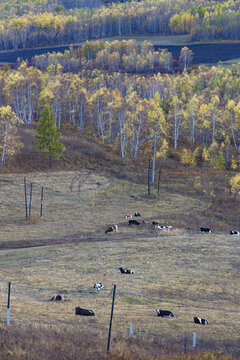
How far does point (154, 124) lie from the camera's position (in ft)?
284

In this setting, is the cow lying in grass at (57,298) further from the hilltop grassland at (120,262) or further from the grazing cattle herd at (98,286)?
the grazing cattle herd at (98,286)

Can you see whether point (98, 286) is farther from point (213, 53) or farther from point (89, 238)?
point (213, 53)

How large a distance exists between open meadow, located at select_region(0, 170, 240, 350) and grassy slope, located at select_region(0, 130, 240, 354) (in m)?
0.07

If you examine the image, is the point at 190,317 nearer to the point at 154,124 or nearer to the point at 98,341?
the point at 98,341

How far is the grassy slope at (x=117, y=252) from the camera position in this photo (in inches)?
899

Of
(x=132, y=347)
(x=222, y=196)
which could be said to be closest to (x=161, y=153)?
(x=222, y=196)

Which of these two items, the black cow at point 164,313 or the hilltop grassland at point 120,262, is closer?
the hilltop grassland at point 120,262

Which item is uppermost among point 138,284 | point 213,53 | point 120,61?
point 213,53

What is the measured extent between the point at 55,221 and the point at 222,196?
92.8ft

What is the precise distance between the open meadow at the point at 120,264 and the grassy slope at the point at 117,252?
0.07 metres

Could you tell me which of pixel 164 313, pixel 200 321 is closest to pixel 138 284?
pixel 164 313

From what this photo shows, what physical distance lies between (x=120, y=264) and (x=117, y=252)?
3253mm

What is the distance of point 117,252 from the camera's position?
3747 centimetres

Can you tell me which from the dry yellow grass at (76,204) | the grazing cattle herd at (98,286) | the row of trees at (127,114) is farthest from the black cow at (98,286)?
the row of trees at (127,114)
